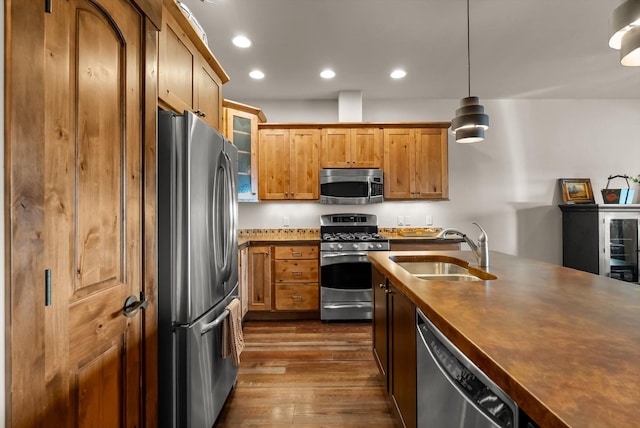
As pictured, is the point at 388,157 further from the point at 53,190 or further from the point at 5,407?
the point at 5,407

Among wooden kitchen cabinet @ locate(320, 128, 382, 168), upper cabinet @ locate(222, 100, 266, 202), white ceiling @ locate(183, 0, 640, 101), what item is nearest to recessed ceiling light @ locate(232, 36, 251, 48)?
white ceiling @ locate(183, 0, 640, 101)

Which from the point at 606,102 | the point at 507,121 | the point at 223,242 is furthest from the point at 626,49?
the point at 606,102

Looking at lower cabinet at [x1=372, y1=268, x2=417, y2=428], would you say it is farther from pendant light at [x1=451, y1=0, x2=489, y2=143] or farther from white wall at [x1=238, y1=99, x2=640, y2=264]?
white wall at [x1=238, y1=99, x2=640, y2=264]

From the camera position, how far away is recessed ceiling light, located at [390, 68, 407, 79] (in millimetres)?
3482

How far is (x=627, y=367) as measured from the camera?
24.4 inches

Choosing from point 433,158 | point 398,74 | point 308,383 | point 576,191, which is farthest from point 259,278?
point 576,191

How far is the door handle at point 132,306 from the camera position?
1158 mm

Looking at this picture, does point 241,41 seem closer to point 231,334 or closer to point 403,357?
point 231,334

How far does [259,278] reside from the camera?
359 cm

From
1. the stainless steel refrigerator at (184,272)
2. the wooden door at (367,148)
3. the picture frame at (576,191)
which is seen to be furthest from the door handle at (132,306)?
the picture frame at (576,191)

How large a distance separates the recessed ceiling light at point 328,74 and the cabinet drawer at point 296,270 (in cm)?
215

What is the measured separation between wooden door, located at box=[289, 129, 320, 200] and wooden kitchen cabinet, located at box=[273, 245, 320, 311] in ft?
2.44

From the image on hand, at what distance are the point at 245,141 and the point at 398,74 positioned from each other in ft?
6.38

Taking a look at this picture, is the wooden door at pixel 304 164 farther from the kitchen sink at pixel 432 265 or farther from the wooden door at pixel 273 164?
the kitchen sink at pixel 432 265
